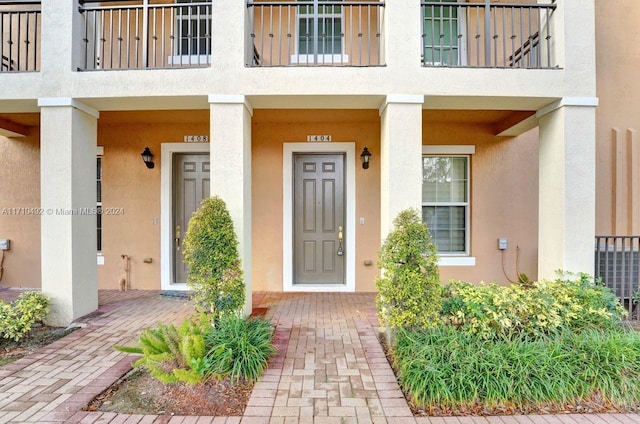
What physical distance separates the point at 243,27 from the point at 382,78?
6.26ft

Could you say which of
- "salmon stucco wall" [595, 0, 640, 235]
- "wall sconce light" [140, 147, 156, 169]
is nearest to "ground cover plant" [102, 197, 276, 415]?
"wall sconce light" [140, 147, 156, 169]

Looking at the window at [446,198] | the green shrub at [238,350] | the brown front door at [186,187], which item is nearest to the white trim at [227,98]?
the brown front door at [186,187]

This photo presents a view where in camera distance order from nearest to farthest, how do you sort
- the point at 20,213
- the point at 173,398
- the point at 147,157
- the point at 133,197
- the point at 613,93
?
1. the point at 173,398
2. the point at 613,93
3. the point at 147,157
4. the point at 133,197
5. the point at 20,213

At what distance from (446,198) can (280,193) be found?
3.18 metres

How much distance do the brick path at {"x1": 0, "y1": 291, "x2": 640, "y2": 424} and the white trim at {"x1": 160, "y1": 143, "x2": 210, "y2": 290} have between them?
1.30 metres

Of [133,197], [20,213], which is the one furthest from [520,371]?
[20,213]

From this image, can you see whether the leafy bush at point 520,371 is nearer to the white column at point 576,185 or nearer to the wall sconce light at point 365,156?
the white column at point 576,185

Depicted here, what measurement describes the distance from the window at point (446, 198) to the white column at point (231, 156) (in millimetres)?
3632

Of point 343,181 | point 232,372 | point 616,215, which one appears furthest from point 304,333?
point 616,215

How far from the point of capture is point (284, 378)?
3.04m

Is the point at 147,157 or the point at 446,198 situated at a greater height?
the point at 147,157

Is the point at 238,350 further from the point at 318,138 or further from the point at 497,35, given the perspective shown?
the point at 497,35

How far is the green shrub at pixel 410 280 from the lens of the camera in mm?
3373

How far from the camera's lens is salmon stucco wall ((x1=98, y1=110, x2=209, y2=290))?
6.12 meters
